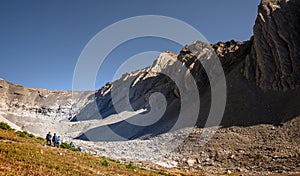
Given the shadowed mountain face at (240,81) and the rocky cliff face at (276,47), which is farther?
the rocky cliff face at (276,47)

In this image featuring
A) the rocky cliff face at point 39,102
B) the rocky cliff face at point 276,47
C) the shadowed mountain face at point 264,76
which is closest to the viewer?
the shadowed mountain face at point 264,76

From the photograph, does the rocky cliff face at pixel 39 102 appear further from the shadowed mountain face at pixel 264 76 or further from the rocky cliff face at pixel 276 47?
the rocky cliff face at pixel 276 47

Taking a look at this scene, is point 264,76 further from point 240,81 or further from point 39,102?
point 39,102

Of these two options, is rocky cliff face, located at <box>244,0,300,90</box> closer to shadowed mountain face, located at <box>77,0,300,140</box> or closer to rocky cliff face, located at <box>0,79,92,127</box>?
shadowed mountain face, located at <box>77,0,300,140</box>

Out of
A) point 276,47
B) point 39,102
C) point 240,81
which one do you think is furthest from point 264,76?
point 39,102

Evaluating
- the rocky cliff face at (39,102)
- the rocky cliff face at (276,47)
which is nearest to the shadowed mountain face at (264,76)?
the rocky cliff face at (276,47)

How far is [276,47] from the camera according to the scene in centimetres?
4556

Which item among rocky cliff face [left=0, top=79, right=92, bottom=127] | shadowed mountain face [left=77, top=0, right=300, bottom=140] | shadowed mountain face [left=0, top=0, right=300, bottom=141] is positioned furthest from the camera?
rocky cliff face [left=0, top=79, right=92, bottom=127]

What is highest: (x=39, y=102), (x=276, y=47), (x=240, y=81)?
(x=276, y=47)

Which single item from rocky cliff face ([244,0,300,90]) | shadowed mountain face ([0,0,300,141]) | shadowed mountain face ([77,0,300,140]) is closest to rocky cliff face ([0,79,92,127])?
shadowed mountain face ([0,0,300,141])

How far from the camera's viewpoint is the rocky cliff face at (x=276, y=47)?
4269 centimetres

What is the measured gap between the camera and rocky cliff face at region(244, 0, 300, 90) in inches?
1681

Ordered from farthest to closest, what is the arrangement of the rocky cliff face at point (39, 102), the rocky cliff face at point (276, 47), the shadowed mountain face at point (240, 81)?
the rocky cliff face at point (39, 102) → the rocky cliff face at point (276, 47) → the shadowed mountain face at point (240, 81)

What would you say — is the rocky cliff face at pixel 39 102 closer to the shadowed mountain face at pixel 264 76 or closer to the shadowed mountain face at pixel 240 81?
the shadowed mountain face at pixel 240 81
